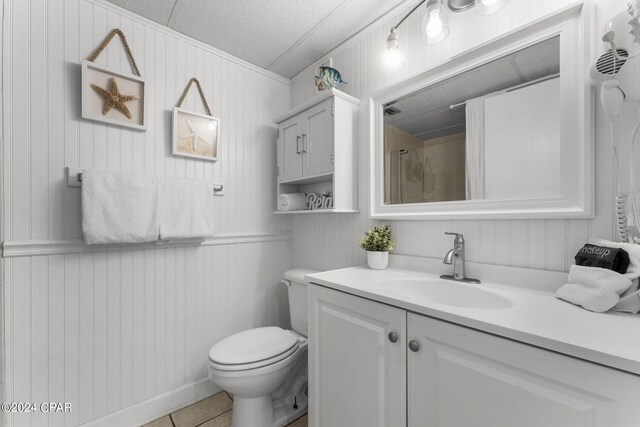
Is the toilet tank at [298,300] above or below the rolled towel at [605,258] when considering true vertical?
below

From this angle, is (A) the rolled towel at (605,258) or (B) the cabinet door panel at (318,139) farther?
(B) the cabinet door panel at (318,139)

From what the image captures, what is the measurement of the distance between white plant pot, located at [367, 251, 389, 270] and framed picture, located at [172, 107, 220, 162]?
1.16 metres

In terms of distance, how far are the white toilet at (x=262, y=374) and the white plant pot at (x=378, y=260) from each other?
55 cm

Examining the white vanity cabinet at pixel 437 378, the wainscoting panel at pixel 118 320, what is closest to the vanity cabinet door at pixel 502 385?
the white vanity cabinet at pixel 437 378

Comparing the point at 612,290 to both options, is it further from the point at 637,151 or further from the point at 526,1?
the point at 526,1

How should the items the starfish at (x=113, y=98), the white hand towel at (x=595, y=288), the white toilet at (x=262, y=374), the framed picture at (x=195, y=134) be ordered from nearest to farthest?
the white hand towel at (x=595, y=288) → the white toilet at (x=262, y=374) → the starfish at (x=113, y=98) → the framed picture at (x=195, y=134)

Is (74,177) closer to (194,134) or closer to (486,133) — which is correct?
(194,134)

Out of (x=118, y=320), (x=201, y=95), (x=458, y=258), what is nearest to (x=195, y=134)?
(x=201, y=95)

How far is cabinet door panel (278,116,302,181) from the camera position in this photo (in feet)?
5.87

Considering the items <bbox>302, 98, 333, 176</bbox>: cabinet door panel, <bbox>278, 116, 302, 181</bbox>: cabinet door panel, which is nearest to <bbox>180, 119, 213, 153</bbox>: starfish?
<bbox>278, 116, 302, 181</bbox>: cabinet door panel

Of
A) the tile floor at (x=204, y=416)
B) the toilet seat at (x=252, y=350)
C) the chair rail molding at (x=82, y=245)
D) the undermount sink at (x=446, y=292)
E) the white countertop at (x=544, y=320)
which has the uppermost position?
the chair rail molding at (x=82, y=245)

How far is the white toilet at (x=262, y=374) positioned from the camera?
1.26 m

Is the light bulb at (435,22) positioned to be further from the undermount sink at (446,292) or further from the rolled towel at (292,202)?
the rolled towel at (292,202)

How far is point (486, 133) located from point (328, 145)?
0.78 m
